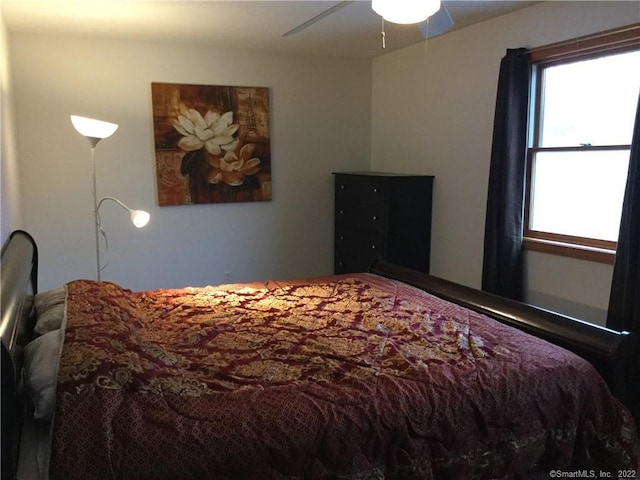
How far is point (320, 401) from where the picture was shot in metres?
1.70

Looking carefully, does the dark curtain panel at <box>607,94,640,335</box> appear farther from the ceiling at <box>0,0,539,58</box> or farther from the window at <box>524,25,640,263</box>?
the ceiling at <box>0,0,539,58</box>

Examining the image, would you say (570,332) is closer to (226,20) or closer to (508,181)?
(508,181)

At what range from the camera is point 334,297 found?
2922mm

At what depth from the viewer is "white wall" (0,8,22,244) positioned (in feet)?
9.46

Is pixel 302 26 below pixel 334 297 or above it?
above

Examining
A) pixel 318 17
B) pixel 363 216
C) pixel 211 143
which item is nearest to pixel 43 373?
pixel 318 17

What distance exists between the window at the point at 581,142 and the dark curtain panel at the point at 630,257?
0.24m

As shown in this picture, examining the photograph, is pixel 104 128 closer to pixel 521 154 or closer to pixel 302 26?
pixel 302 26

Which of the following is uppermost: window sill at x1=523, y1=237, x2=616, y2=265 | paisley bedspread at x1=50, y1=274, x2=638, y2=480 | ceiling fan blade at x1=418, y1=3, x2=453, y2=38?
ceiling fan blade at x1=418, y1=3, x2=453, y2=38

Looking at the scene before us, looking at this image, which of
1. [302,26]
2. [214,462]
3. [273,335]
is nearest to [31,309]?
[273,335]

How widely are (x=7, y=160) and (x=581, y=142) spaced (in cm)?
348

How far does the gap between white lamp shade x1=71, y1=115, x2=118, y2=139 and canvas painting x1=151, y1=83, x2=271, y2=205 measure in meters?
1.15

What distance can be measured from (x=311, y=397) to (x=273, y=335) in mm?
615

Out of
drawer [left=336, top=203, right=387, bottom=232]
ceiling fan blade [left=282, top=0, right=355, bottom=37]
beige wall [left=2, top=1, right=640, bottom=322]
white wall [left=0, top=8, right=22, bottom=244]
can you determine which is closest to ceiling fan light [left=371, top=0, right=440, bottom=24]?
Result: ceiling fan blade [left=282, top=0, right=355, bottom=37]
